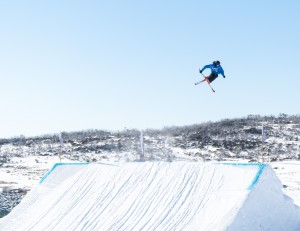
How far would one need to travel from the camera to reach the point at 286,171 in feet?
62.3

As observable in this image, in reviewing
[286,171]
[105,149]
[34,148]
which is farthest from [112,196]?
[34,148]

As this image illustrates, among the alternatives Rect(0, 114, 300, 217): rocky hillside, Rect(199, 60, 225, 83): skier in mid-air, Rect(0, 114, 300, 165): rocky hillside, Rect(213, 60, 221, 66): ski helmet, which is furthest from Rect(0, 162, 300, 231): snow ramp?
Rect(0, 114, 300, 165): rocky hillside

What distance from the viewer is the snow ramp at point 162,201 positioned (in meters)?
8.27

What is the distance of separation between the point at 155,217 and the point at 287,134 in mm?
24247

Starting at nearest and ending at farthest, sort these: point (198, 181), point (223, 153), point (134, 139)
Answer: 1. point (198, 181)
2. point (223, 153)
3. point (134, 139)

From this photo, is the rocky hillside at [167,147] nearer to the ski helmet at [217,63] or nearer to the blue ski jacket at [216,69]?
the blue ski jacket at [216,69]

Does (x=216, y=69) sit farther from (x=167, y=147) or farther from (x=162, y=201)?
(x=167, y=147)

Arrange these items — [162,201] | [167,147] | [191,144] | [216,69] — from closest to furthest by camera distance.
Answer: [162,201]
[216,69]
[167,147]
[191,144]

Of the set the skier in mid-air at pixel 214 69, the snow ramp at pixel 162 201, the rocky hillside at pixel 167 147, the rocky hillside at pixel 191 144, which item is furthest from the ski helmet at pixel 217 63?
the rocky hillside at pixel 191 144

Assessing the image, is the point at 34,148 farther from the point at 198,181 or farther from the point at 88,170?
the point at 198,181

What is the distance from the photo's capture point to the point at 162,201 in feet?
29.8

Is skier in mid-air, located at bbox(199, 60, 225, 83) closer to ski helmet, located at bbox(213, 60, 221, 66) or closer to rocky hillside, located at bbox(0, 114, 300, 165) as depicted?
ski helmet, located at bbox(213, 60, 221, 66)

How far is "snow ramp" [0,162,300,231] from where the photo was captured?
8.27 meters

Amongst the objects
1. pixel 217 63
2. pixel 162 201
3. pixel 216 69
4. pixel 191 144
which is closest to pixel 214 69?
pixel 216 69
